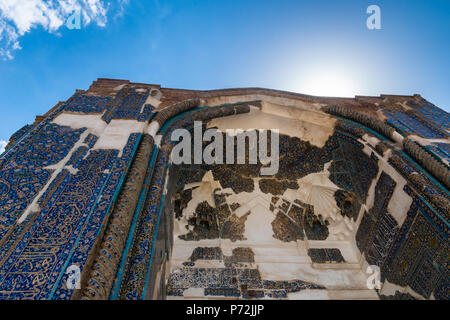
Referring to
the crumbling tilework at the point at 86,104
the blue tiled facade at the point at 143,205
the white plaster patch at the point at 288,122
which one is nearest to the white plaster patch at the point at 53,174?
the blue tiled facade at the point at 143,205

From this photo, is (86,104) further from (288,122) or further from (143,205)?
(288,122)

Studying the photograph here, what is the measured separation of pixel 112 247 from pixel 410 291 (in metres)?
3.34

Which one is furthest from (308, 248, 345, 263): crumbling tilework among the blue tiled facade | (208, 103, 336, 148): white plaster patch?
(208, 103, 336, 148): white plaster patch

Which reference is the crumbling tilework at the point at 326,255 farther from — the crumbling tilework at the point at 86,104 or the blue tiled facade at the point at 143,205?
the crumbling tilework at the point at 86,104

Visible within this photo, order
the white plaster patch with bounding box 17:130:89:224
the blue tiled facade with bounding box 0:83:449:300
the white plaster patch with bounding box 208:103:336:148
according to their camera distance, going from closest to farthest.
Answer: the blue tiled facade with bounding box 0:83:449:300 < the white plaster patch with bounding box 17:130:89:224 < the white plaster patch with bounding box 208:103:336:148

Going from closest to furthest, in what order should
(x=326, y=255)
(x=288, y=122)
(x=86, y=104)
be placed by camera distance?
1. (x=86, y=104)
2. (x=326, y=255)
3. (x=288, y=122)

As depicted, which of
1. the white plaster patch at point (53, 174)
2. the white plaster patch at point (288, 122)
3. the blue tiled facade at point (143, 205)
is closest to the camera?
the blue tiled facade at point (143, 205)

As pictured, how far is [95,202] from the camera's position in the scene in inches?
98.6

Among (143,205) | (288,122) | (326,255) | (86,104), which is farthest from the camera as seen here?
(288,122)

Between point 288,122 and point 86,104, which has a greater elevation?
point 288,122

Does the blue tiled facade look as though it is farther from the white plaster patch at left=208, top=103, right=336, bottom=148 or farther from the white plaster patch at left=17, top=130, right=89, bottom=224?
the white plaster patch at left=208, top=103, right=336, bottom=148

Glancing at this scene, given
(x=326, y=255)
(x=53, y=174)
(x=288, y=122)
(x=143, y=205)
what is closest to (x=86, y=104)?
(x=53, y=174)
